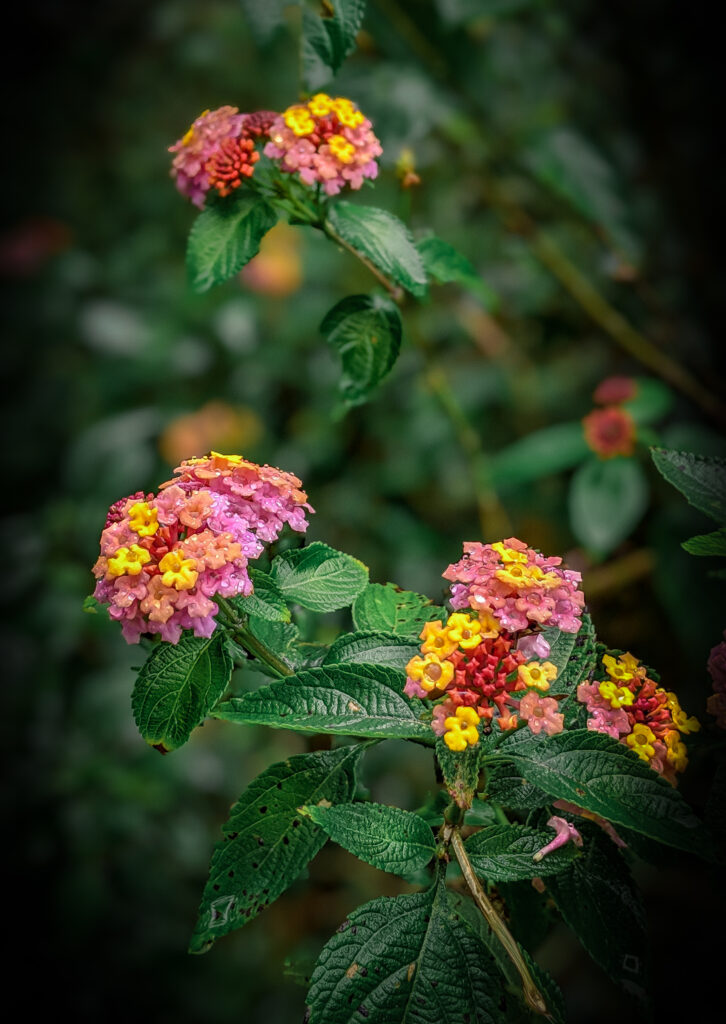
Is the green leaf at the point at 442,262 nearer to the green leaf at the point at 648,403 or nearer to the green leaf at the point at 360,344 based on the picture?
the green leaf at the point at 360,344

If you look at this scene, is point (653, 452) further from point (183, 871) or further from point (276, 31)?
point (183, 871)

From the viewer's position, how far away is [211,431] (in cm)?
129

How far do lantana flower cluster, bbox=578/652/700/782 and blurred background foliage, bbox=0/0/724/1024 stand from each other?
629mm

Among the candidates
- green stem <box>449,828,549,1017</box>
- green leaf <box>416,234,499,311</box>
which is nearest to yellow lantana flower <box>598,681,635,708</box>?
green stem <box>449,828,549,1017</box>

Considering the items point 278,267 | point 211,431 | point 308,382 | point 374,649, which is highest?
point 374,649

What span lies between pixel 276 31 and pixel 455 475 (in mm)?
788

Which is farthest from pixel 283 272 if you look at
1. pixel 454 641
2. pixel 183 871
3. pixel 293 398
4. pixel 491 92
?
pixel 454 641

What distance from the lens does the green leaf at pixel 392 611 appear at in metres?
0.44

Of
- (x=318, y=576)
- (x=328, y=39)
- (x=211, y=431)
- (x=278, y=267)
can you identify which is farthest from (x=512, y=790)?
(x=278, y=267)

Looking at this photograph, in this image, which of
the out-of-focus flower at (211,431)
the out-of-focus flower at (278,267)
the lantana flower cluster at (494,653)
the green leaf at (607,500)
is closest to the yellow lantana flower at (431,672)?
the lantana flower cluster at (494,653)

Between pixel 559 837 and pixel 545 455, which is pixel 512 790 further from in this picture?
pixel 545 455

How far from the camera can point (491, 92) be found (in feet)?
4.08

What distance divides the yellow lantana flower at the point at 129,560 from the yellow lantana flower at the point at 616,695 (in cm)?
23

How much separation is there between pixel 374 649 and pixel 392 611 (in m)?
0.05
